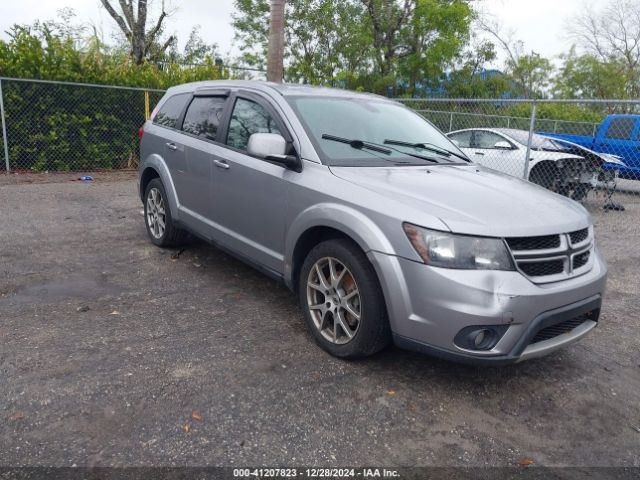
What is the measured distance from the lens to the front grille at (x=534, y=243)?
2865 mm

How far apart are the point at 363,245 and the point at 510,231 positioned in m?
0.81

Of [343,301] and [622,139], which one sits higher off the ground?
[622,139]

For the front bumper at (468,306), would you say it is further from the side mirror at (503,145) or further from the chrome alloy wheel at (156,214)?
the side mirror at (503,145)

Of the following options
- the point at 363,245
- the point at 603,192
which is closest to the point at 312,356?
the point at 363,245

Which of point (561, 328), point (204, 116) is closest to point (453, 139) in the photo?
point (204, 116)

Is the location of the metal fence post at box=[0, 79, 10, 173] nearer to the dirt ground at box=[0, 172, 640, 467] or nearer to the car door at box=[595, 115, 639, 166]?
the dirt ground at box=[0, 172, 640, 467]

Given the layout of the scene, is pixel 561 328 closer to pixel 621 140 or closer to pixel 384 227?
pixel 384 227

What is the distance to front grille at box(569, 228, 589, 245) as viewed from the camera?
10.3 ft

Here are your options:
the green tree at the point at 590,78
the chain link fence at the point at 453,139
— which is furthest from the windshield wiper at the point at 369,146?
the green tree at the point at 590,78

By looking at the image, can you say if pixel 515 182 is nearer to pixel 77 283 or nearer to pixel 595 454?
pixel 595 454

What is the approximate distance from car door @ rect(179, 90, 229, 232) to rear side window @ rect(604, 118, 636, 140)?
32.3 ft

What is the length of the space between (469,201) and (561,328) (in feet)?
3.02

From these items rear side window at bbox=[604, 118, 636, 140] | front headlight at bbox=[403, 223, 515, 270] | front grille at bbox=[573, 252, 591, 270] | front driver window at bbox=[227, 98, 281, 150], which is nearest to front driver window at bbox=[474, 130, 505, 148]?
rear side window at bbox=[604, 118, 636, 140]

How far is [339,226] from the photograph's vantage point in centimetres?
325
